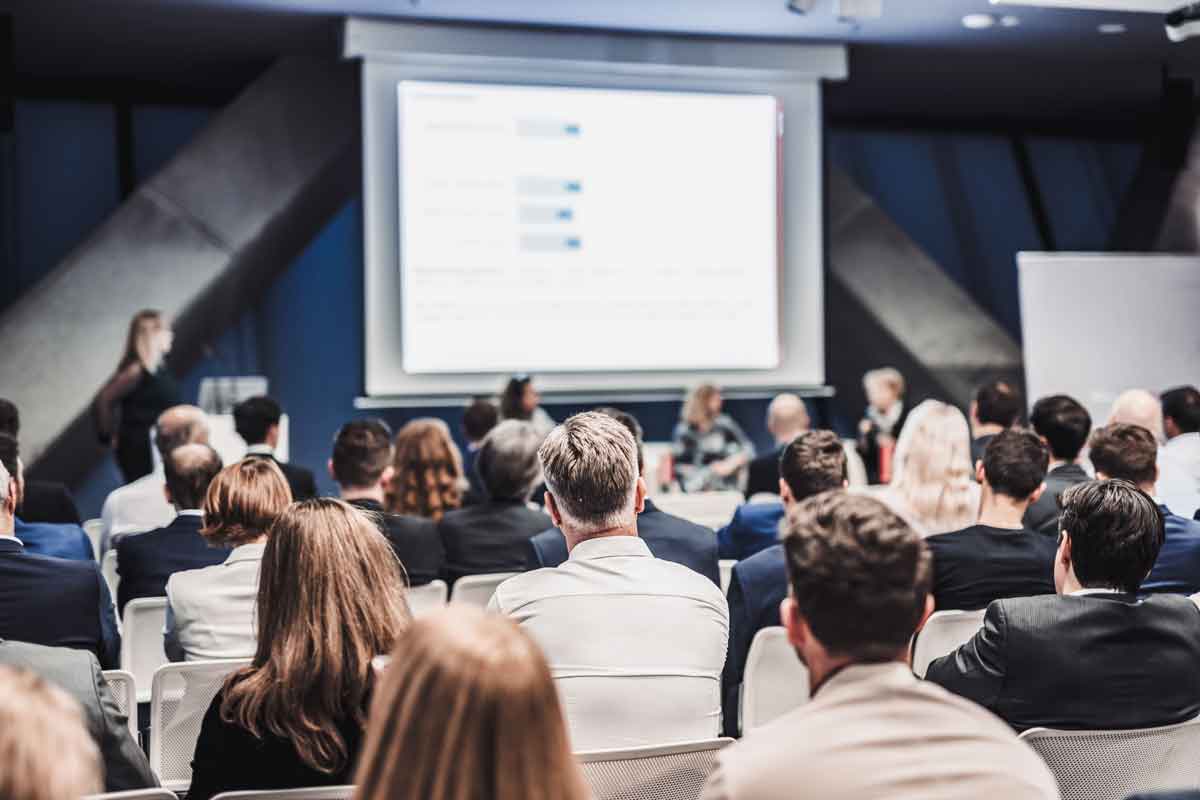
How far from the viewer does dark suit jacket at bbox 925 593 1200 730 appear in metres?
2.29

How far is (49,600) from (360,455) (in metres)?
1.39

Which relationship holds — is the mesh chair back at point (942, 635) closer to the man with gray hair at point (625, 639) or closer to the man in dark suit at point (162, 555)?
the man with gray hair at point (625, 639)

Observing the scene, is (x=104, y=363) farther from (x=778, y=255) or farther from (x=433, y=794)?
(x=433, y=794)

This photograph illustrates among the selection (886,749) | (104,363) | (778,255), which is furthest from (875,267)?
(886,749)

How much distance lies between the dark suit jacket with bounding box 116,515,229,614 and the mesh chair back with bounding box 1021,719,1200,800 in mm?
2301

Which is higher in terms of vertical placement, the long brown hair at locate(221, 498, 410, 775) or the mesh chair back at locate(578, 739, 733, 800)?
the long brown hair at locate(221, 498, 410, 775)

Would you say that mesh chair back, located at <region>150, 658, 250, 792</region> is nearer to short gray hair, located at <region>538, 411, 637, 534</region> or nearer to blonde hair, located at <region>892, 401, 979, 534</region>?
short gray hair, located at <region>538, 411, 637, 534</region>

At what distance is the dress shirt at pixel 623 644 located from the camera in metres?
2.29

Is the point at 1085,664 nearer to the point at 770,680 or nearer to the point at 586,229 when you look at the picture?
the point at 770,680

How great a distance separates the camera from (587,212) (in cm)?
725

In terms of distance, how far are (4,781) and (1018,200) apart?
33.8 ft

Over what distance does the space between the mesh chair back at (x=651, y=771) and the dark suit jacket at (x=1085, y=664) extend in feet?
2.26

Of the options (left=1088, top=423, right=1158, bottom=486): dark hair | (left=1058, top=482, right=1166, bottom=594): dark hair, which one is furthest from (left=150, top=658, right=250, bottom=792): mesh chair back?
(left=1088, top=423, right=1158, bottom=486): dark hair

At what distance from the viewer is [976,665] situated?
7.75ft
